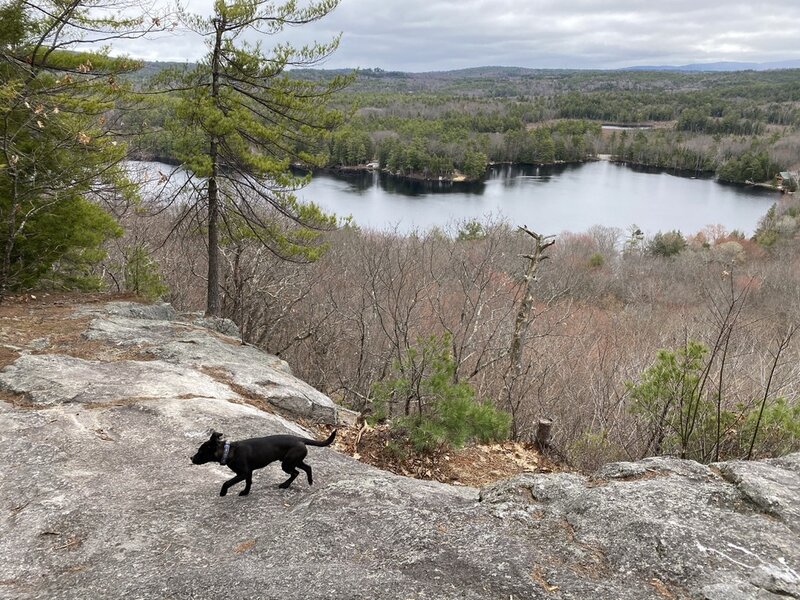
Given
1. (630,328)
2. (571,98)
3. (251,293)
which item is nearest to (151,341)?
(251,293)

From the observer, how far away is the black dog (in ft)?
15.7

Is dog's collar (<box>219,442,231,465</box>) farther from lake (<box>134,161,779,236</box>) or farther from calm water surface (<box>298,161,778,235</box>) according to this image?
calm water surface (<box>298,161,778,235</box>)

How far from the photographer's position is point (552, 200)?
7300cm

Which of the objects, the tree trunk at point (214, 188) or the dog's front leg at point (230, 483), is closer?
the dog's front leg at point (230, 483)

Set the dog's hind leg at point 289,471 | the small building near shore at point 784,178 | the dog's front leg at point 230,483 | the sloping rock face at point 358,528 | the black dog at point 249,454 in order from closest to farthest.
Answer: the sloping rock face at point 358,528 < the black dog at point 249,454 < the dog's front leg at point 230,483 < the dog's hind leg at point 289,471 < the small building near shore at point 784,178

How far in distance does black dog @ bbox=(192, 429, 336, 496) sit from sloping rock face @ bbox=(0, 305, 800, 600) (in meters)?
0.28

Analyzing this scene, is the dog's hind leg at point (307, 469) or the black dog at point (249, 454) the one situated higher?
the black dog at point (249, 454)

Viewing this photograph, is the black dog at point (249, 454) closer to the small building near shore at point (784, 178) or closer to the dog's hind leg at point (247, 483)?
the dog's hind leg at point (247, 483)

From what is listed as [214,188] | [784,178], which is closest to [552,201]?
[784,178]

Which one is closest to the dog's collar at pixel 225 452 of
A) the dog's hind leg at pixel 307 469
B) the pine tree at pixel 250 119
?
the dog's hind leg at pixel 307 469

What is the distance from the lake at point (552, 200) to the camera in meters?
60.0

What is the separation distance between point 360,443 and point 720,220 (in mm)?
73495

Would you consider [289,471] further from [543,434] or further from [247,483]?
[543,434]

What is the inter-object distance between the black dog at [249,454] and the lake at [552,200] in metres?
44.7
